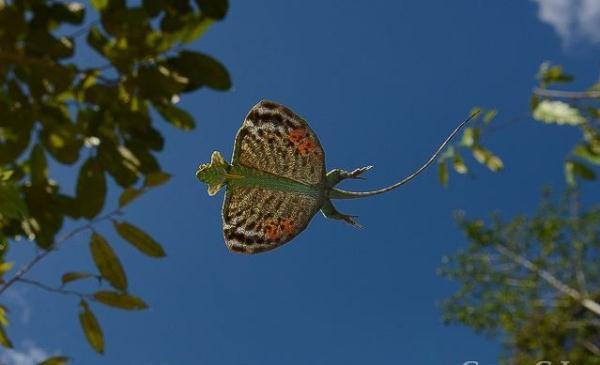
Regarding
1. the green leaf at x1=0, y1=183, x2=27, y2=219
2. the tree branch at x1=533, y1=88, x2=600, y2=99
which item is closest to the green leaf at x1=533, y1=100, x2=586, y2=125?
the tree branch at x1=533, y1=88, x2=600, y2=99

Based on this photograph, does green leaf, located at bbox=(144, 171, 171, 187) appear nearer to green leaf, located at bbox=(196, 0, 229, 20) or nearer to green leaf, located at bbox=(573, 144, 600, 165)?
green leaf, located at bbox=(196, 0, 229, 20)

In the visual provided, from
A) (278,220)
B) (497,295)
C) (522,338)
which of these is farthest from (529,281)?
(278,220)

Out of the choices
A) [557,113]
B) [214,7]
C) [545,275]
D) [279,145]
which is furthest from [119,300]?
[545,275]

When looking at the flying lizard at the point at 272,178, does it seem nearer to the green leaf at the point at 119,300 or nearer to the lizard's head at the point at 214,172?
the lizard's head at the point at 214,172

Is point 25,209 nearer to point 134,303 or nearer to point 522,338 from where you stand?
point 134,303

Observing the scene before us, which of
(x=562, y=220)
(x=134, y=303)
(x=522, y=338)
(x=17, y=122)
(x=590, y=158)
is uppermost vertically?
(x=562, y=220)

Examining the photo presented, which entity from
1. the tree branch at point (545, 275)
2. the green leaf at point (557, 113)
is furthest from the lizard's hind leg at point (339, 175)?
the tree branch at point (545, 275)

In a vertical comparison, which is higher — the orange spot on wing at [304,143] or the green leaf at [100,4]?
the orange spot on wing at [304,143]

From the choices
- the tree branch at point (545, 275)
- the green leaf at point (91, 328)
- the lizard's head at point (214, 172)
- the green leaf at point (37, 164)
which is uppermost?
the tree branch at point (545, 275)
